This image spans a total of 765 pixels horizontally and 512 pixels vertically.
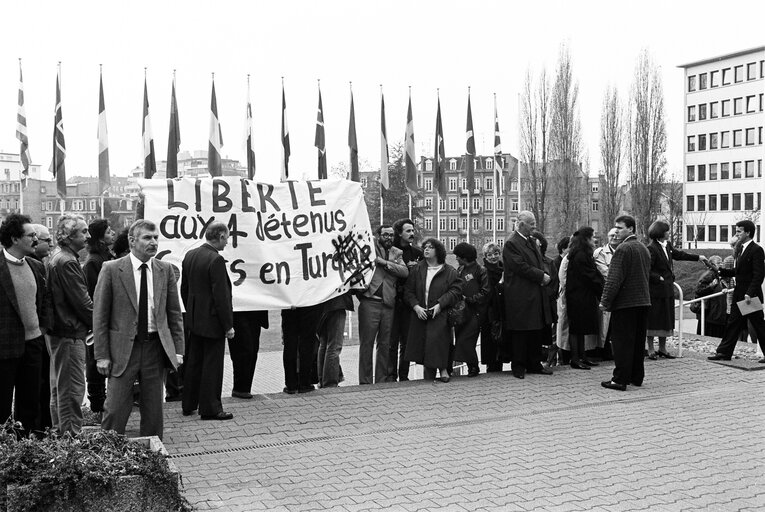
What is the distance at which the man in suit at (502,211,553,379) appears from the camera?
1068 cm

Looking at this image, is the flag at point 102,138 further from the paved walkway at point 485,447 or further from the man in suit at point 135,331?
the man in suit at point 135,331

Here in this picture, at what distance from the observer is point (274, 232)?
10.2m

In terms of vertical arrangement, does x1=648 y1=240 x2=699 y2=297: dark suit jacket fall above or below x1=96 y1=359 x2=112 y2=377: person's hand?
above

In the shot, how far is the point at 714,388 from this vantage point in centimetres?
1048

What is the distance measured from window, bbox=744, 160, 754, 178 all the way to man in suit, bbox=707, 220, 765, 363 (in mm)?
81421

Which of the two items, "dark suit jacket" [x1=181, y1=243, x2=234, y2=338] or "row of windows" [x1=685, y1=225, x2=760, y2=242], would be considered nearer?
"dark suit jacket" [x1=181, y1=243, x2=234, y2=338]

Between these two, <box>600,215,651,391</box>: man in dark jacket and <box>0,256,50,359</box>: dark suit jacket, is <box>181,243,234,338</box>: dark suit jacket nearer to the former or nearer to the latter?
<box>0,256,50,359</box>: dark suit jacket

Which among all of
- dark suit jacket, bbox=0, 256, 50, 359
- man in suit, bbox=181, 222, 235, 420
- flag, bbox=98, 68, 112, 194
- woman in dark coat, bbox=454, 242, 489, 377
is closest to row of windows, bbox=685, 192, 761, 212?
flag, bbox=98, 68, 112, 194

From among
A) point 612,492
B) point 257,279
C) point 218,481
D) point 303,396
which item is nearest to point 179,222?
point 257,279

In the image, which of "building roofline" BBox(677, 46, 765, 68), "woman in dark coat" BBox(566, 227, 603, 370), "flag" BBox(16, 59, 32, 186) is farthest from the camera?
"building roofline" BBox(677, 46, 765, 68)

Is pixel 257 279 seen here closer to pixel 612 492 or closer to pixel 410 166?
pixel 612 492

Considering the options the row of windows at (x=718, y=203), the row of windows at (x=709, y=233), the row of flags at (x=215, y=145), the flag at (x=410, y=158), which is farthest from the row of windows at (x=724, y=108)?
the flag at (x=410, y=158)

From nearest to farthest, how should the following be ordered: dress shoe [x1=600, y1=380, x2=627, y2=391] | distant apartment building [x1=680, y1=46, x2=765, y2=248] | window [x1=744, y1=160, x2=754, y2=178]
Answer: dress shoe [x1=600, y1=380, x2=627, y2=391] < distant apartment building [x1=680, y1=46, x2=765, y2=248] < window [x1=744, y1=160, x2=754, y2=178]

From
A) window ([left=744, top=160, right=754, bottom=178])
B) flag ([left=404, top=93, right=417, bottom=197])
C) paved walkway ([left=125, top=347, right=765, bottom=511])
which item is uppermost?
window ([left=744, top=160, right=754, bottom=178])
